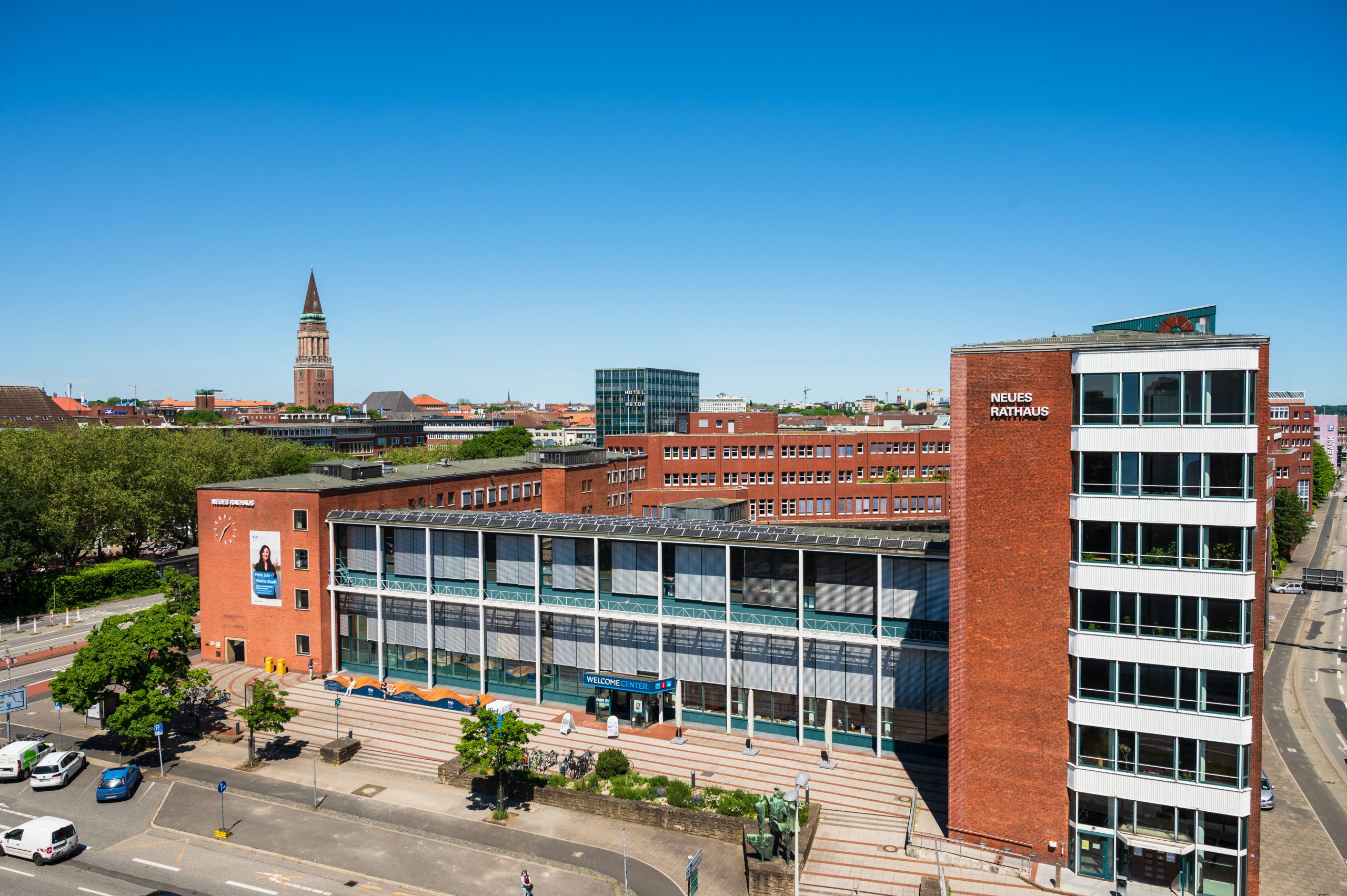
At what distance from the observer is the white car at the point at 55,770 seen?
39.0 meters

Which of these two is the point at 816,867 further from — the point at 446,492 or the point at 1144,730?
the point at 446,492

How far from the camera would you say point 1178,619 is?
95.0 ft

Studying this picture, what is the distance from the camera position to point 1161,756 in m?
29.3

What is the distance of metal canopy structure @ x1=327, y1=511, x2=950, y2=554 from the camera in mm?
39781

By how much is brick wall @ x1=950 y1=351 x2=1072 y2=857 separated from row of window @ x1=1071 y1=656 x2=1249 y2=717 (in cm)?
76

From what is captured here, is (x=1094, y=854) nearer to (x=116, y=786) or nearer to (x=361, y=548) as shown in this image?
(x=116, y=786)

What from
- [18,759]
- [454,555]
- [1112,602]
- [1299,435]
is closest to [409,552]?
[454,555]

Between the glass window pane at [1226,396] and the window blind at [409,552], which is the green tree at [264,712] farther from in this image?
the glass window pane at [1226,396]

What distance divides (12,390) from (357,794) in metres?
169

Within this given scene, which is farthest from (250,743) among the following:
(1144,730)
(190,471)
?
(190,471)

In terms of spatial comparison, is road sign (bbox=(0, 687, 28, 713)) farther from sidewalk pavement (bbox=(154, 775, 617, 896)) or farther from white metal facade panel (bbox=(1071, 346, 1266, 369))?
white metal facade panel (bbox=(1071, 346, 1266, 369))

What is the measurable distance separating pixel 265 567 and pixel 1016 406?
46.7 meters

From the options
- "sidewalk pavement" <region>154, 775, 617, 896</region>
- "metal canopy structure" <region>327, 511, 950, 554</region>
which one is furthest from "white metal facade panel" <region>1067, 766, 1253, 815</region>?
"sidewalk pavement" <region>154, 775, 617, 896</region>

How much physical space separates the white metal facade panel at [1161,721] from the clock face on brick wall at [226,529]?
50419 mm
